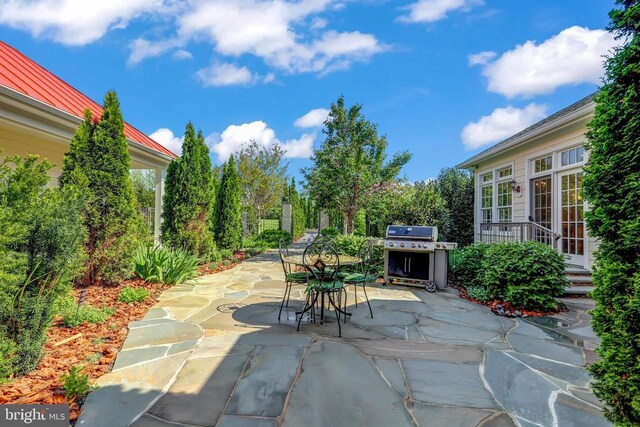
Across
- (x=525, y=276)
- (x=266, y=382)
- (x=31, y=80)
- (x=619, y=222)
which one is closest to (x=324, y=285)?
(x=266, y=382)

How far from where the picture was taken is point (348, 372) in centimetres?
231

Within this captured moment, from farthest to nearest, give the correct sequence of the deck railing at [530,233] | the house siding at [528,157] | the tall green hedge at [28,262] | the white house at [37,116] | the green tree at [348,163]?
the green tree at [348,163]
the deck railing at [530,233]
the house siding at [528,157]
the white house at [37,116]
the tall green hedge at [28,262]

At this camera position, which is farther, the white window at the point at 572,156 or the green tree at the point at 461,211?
the green tree at the point at 461,211

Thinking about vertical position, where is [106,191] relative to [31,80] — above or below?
below

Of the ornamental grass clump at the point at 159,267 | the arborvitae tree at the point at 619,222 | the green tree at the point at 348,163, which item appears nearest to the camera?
the arborvitae tree at the point at 619,222

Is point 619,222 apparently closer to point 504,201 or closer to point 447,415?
point 447,415

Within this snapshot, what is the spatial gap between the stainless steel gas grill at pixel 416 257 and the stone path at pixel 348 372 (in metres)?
1.54

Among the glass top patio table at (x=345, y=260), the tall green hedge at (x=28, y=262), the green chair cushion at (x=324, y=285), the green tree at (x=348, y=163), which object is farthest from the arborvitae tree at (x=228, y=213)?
the tall green hedge at (x=28, y=262)

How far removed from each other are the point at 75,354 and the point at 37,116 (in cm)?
367

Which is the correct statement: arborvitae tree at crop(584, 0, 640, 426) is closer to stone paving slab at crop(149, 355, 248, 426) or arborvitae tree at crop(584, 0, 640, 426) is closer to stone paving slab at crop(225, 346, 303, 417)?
stone paving slab at crop(225, 346, 303, 417)

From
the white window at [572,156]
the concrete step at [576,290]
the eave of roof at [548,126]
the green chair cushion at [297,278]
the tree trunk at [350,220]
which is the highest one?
the eave of roof at [548,126]

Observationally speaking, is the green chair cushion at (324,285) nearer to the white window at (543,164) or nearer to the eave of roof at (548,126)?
the eave of roof at (548,126)

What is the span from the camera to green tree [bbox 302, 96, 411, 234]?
392 inches

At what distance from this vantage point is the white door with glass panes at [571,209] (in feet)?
18.7
